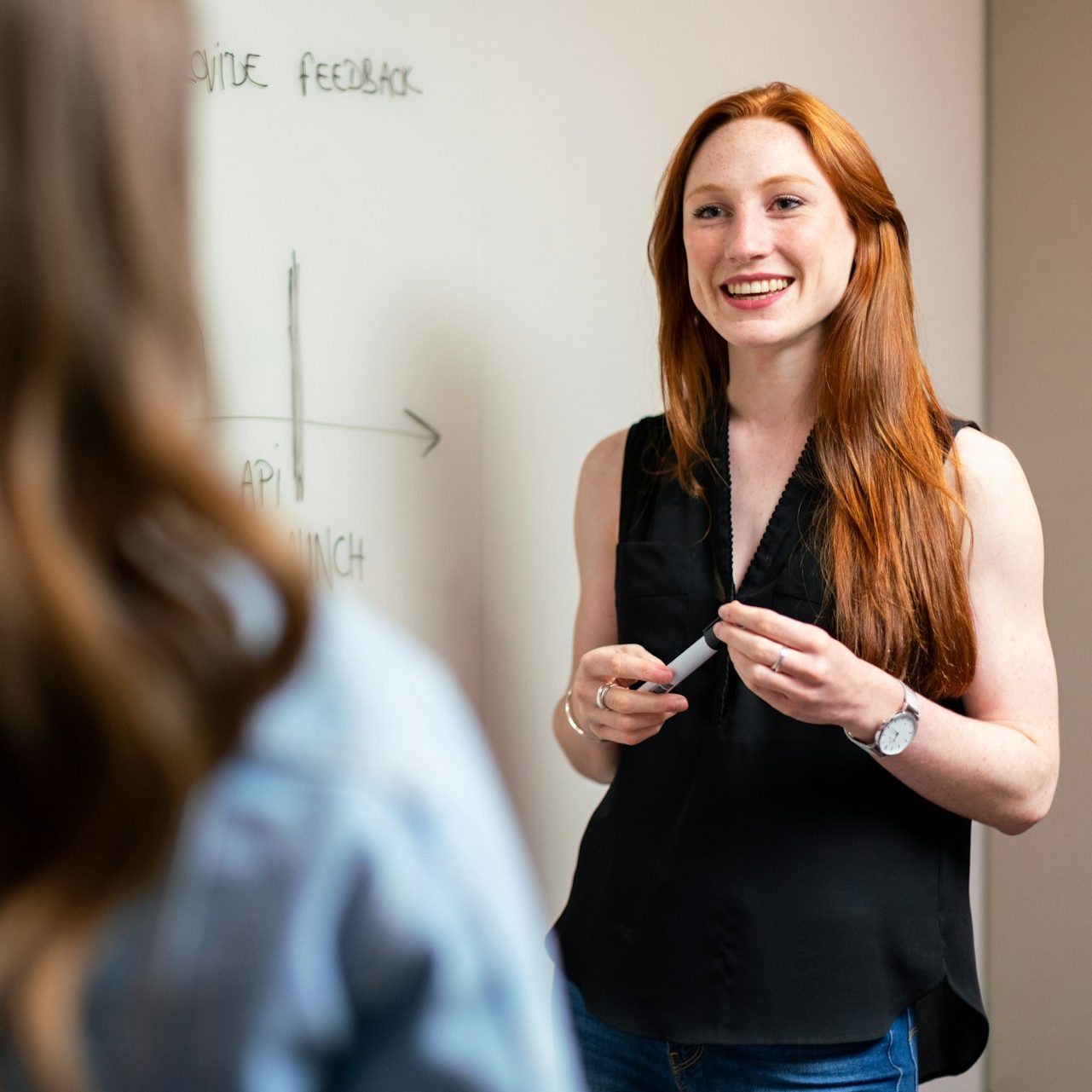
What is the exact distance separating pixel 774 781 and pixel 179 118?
911 millimetres

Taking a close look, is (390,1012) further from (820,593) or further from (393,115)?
(393,115)

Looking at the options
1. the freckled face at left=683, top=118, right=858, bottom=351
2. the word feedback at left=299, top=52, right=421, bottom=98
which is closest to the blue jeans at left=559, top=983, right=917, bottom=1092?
the freckled face at left=683, top=118, right=858, bottom=351

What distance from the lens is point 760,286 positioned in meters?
1.19

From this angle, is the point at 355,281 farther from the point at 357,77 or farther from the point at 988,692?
the point at 988,692

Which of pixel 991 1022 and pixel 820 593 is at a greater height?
pixel 820 593

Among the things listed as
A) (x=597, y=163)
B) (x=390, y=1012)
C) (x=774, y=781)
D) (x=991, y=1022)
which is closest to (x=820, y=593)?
(x=774, y=781)

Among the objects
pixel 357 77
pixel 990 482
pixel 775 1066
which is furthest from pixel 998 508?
pixel 357 77

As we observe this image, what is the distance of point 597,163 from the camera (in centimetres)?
157

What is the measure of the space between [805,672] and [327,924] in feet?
2.34

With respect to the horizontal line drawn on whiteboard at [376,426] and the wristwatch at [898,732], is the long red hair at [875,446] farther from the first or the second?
the horizontal line drawn on whiteboard at [376,426]

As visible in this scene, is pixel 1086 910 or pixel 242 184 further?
pixel 1086 910

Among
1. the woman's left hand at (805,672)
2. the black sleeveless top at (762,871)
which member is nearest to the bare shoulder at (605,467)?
the black sleeveless top at (762,871)

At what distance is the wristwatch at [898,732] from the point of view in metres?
1.03

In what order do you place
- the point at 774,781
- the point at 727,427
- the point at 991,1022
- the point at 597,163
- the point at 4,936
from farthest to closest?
1. the point at 991,1022
2. the point at 597,163
3. the point at 727,427
4. the point at 774,781
5. the point at 4,936
